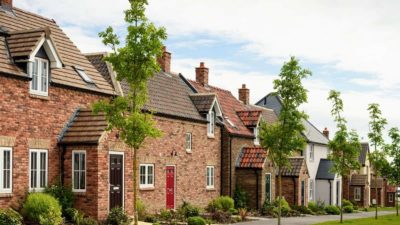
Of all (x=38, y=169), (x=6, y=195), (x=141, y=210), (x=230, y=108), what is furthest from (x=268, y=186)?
(x=6, y=195)

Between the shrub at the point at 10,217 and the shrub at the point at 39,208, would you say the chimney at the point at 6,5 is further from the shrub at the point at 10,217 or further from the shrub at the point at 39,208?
the shrub at the point at 10,217

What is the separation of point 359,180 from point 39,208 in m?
50.7

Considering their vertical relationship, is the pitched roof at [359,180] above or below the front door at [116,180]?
below

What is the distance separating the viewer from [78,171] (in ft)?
84.3

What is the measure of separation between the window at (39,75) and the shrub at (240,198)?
19559 mm

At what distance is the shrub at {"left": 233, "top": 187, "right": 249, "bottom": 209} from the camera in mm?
41000

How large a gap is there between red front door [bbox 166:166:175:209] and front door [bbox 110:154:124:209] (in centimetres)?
733

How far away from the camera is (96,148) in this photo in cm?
2516

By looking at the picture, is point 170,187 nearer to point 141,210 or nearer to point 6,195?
point 141,210

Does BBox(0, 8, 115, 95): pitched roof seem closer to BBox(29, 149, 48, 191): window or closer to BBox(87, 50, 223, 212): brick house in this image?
BBox(87, 50, 223, 212): brick house

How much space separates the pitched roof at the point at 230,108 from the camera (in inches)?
1688

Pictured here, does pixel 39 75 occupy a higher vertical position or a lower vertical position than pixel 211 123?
higher

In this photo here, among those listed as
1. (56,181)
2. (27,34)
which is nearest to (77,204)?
(56,181)

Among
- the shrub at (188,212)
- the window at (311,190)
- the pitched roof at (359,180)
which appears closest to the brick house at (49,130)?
the shrub at (188,212)
